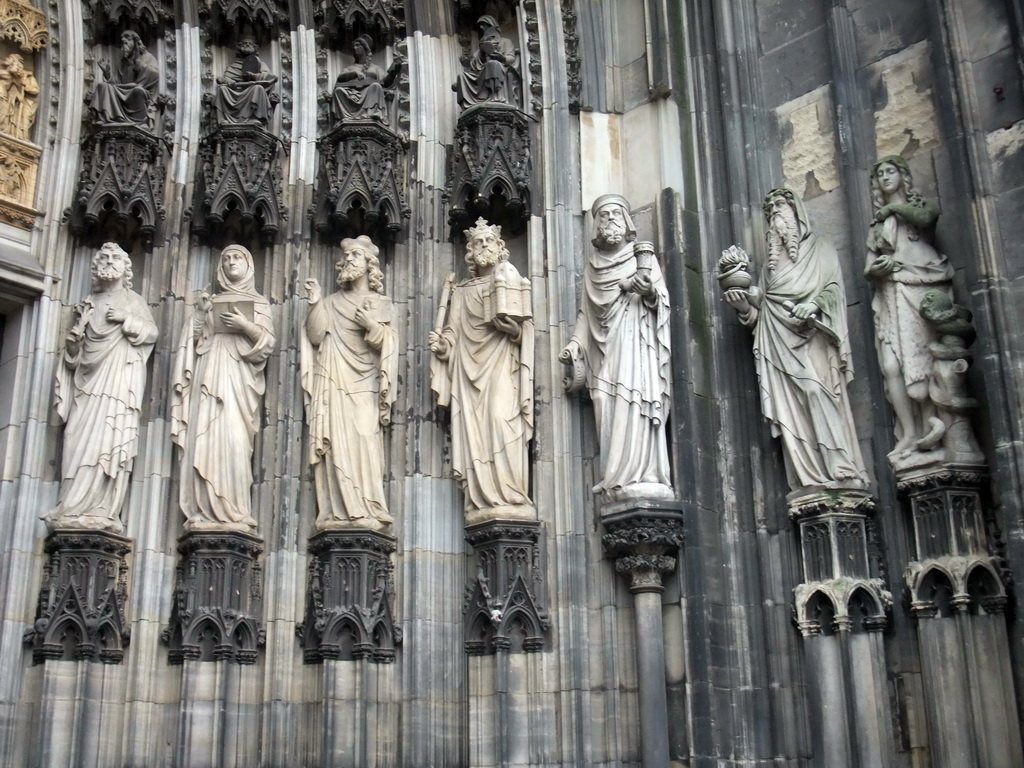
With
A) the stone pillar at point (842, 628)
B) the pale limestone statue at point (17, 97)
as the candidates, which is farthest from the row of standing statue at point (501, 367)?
the pale limestone statue at point (17, 97)

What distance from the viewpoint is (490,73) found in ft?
35.0

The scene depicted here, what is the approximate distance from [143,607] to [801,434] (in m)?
4.97

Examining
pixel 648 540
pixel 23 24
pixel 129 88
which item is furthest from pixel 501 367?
pixel 23 24

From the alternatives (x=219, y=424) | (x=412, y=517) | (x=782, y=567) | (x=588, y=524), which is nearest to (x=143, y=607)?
(x=219, y=424)

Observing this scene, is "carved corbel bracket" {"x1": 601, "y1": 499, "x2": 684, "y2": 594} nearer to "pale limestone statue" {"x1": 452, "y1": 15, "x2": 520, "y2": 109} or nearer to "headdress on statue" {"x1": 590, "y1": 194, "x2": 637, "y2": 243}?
"headdress on statue" {"x1": 590, "y1": 194, "x2": 637, "y2": 243}

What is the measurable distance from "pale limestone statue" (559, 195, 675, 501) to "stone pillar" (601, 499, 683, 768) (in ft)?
0.45

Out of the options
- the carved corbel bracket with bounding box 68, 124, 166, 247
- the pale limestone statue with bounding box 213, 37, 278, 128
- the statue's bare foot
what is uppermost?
the pale limestone statue with bounding box 213, 37, 278, 128

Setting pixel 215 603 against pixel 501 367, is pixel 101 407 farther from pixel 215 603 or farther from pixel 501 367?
pixel 501 367

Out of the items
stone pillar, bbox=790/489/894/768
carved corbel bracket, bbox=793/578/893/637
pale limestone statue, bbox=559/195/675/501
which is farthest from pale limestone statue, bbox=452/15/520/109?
carved corbel bracket, bbox=793/578/893/637

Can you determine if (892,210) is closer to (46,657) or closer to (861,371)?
(861,371)

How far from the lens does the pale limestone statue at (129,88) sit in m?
10.7

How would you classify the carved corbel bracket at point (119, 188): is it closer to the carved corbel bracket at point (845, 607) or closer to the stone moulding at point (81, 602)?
the stone moulding at point (81, 602)

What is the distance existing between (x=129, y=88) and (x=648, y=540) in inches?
226

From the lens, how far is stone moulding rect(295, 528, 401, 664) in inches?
375
